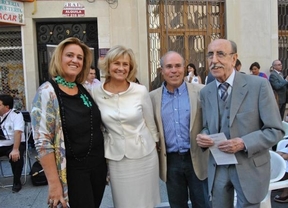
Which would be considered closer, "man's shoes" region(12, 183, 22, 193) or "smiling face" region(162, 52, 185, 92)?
"smiling face" region(162, 52, 185, 92)

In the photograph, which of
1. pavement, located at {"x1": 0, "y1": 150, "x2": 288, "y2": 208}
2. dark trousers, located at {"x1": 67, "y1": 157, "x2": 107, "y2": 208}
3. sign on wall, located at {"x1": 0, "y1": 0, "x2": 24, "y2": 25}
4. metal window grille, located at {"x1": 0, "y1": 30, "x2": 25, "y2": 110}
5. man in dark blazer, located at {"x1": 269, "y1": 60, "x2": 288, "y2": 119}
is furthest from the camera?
man in dark blazer, located at {"x1": 269, "y1": 60, "x2": 288, "y2": 119}

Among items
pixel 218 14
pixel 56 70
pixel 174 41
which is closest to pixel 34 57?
pixel 174 41

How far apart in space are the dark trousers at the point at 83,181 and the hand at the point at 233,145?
1.00 meters

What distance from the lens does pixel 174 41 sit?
8469 mm

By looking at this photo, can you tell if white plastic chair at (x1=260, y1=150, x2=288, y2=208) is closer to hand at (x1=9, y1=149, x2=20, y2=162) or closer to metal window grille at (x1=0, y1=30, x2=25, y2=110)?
hand at (x1=9, y1=149, x2=20, y2=162)

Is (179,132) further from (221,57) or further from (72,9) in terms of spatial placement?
(72,9)

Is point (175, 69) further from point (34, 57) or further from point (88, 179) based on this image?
point (34, 57)

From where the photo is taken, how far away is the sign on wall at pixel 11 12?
709cm

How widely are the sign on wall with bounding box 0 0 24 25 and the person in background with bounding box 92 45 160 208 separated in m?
5.57

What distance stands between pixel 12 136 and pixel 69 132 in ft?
11.0

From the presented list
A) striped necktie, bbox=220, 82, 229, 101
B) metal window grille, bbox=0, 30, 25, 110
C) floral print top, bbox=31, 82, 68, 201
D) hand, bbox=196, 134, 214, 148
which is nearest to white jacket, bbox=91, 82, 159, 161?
floral print top, bbox=31, 82, 68, 201

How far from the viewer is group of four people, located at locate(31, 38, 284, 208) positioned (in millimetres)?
2160

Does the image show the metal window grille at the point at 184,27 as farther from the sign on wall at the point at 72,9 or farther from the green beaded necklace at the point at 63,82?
the green beaded necklace at the point at 63,82

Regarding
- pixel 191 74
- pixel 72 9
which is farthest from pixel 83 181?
pixel 72 9
